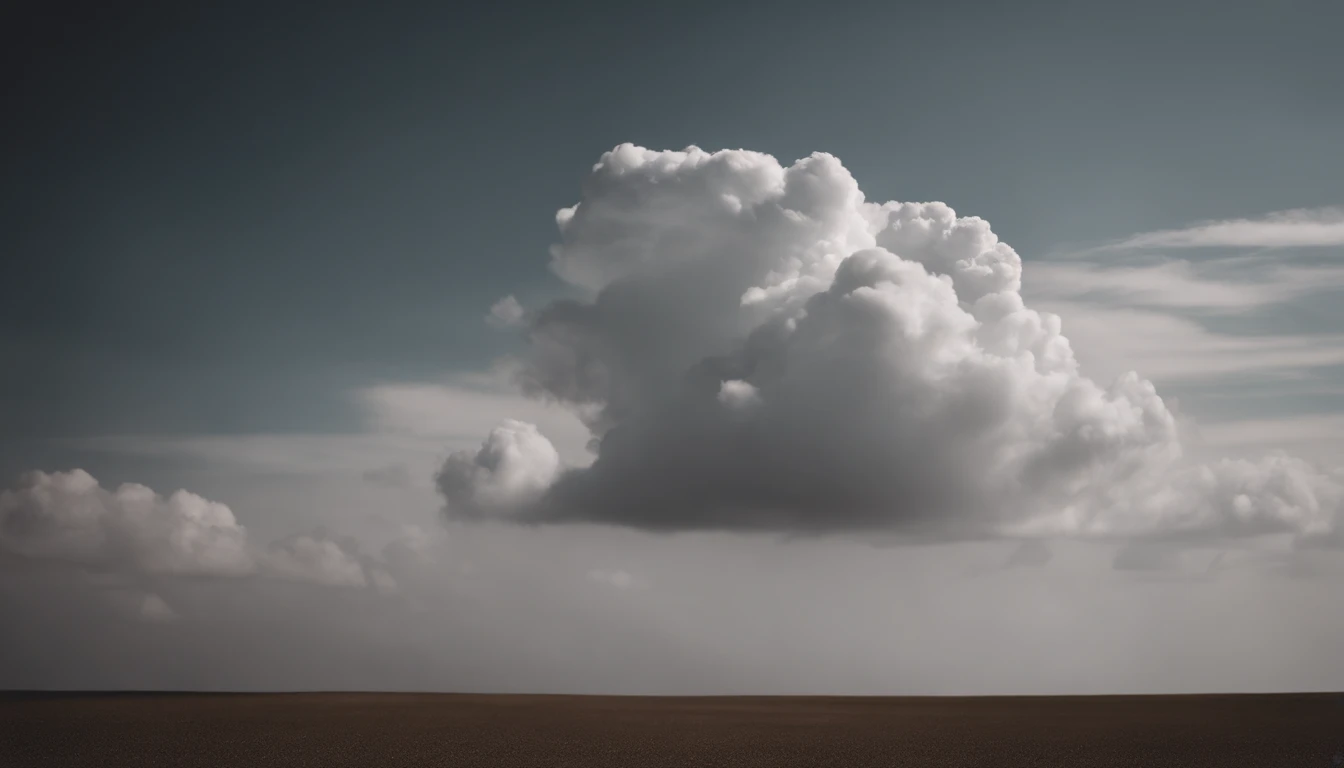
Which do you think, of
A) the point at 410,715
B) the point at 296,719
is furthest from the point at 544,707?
the point at 296,719

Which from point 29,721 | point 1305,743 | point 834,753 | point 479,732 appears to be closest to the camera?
point 834,753

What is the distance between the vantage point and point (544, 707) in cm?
10475

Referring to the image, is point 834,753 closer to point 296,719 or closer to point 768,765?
point 768,765

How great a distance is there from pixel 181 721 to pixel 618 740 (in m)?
37.3

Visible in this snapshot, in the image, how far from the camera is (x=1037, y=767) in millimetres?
57031

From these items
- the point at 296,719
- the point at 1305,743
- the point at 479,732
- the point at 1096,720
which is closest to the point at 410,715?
the point at 296,719

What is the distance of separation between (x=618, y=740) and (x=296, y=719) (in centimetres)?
3206

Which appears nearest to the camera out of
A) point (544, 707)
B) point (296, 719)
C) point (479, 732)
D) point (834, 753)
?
point (834, 753)

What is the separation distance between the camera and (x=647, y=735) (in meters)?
72.5

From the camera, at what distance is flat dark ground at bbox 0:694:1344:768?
58406 mm

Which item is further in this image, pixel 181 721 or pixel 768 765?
pixel 181 721

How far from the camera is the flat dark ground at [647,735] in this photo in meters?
58.4

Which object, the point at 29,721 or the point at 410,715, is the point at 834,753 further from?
the point at 29,721

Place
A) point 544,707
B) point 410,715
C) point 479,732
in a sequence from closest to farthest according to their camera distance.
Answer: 1. point 479,732
2. point 410,715
3. point 544,707
